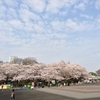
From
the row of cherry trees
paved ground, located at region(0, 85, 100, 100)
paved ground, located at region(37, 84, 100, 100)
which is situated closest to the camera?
paved ground, located at region(37, 84, 100, 100)

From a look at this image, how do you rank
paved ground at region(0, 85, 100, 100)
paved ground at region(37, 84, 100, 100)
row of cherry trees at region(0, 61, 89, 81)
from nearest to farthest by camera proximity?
paved ground at region(37, 84, 100, 100)
paved ground at region(0, 85, 100, 100)
row of cherry trees at region(0, 61, 89, 81)

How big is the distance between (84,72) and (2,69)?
125ft

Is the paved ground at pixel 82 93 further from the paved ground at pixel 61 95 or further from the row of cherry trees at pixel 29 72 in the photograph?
the row of cherry trees at pixel 29 72

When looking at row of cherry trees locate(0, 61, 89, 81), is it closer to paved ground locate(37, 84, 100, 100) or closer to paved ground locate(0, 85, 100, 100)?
paved ground locate(37, 84, 100, 100)

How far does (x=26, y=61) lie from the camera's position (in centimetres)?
8719

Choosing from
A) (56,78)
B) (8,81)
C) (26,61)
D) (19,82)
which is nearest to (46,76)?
(56,78)

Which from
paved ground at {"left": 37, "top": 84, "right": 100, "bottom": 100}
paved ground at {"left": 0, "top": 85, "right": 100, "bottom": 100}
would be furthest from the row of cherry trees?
paved ground at {"left": 0, "top": 85, "right": 100, "bottom": 100}

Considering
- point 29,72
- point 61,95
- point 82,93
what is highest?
point 29,72

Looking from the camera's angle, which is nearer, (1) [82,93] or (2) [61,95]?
(2) [61,95]

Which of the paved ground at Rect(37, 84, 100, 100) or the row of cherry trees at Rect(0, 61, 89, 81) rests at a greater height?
the row of cherry trees at Rect(0, 61, 89, 81)

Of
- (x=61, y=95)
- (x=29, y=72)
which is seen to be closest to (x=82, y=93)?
(x=61, y=95)

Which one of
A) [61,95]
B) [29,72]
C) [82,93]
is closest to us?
[61,95]

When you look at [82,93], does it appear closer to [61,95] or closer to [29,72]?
[61,95]

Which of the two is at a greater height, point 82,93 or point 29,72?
point 29,72
